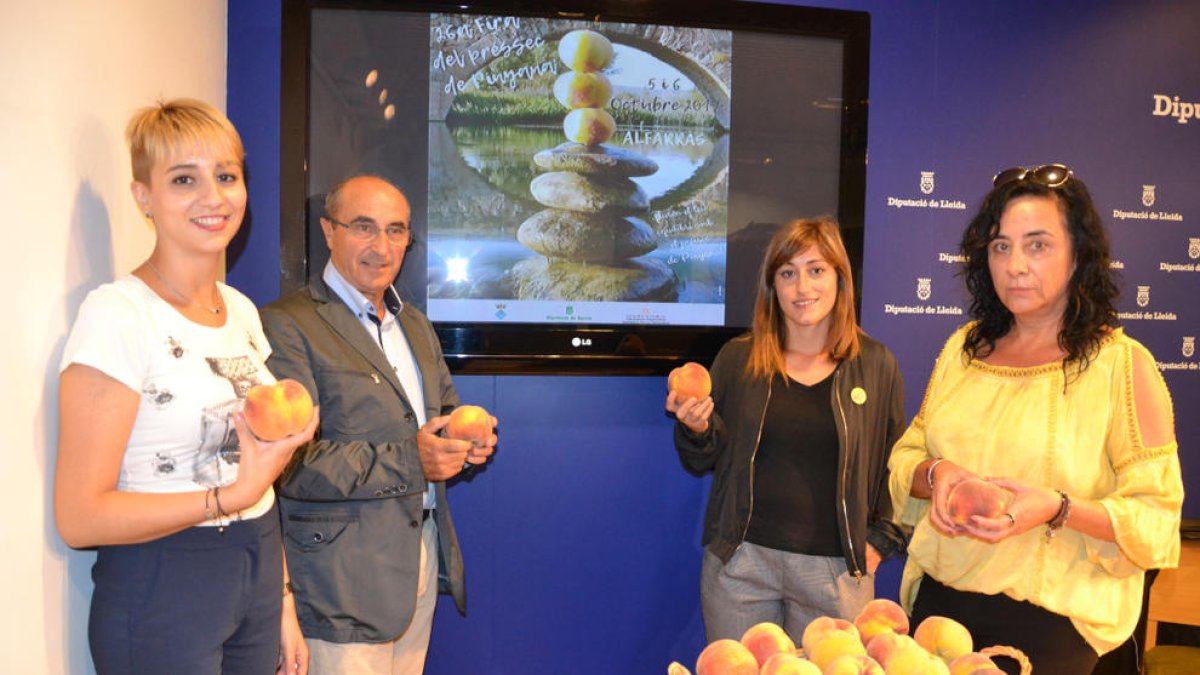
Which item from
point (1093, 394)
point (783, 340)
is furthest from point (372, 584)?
point (1093, 394)

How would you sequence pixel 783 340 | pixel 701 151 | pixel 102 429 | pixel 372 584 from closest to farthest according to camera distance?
pixel 102 429 → pixel 372 584 → pixel 783 340 → pixel 701 151

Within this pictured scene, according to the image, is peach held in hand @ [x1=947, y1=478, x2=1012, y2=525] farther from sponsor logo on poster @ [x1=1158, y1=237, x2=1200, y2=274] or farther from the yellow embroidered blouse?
sponsor logo on poster @ [x1=1158, y1=237, x2=1200, y2=274]

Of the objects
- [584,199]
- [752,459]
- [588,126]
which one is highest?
[588,126]

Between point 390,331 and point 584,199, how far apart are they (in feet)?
2.99

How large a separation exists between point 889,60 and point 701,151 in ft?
2.90

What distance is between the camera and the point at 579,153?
2.91 metres

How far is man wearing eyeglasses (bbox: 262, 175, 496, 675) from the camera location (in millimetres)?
2062

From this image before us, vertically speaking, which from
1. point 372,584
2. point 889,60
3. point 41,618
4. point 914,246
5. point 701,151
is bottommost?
point 372,584

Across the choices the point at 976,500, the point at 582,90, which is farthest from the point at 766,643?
the point at 582,90

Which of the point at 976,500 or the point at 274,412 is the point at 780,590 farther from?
the point at 274,412

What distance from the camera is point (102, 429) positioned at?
132 cm

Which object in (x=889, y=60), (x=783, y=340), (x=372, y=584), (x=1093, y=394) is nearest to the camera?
(x=1093, y=394)

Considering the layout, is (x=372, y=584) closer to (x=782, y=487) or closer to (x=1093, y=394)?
(x=782, y=487)

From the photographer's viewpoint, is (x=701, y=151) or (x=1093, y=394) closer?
(x=1093, y=394)
